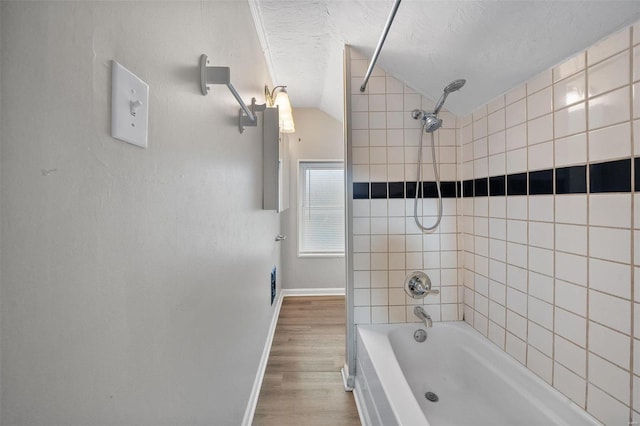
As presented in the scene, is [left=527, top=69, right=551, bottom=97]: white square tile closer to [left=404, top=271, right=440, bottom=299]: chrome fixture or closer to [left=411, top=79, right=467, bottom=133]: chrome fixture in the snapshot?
[left=411, top=79, right=467, bottom=133]: chrome fixture

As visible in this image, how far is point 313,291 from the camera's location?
301 cm

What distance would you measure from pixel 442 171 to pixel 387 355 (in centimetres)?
111

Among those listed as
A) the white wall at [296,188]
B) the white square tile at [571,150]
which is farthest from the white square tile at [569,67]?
the white wall at [296,188]

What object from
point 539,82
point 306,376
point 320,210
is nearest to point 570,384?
point 539,82

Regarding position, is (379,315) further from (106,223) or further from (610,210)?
(106,223)

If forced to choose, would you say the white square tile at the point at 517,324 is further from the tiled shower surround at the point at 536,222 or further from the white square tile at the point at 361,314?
the white square tile at the point at 361,314

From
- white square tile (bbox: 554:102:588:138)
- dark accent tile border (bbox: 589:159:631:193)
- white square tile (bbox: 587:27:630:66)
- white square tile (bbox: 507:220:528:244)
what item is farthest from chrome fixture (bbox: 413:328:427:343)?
white square tile (bbox: 587:27:630:66)

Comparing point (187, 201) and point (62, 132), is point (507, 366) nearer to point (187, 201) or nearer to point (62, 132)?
point (187, 201)

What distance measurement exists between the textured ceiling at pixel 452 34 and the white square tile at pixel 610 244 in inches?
25.2

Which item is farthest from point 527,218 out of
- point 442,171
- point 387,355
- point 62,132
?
point 62,132

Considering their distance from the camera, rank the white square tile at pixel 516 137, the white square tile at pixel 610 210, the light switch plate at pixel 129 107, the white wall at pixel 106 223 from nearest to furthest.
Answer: the white wall at pixel 106 223 → the light switch plate at pixel 129 107 → the white square tile at pixel 610 210 → the white square tile at pixel 516 137

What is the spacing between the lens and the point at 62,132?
1.07 feet

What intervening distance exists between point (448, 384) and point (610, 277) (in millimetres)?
967

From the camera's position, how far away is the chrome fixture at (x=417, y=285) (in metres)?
1.44
